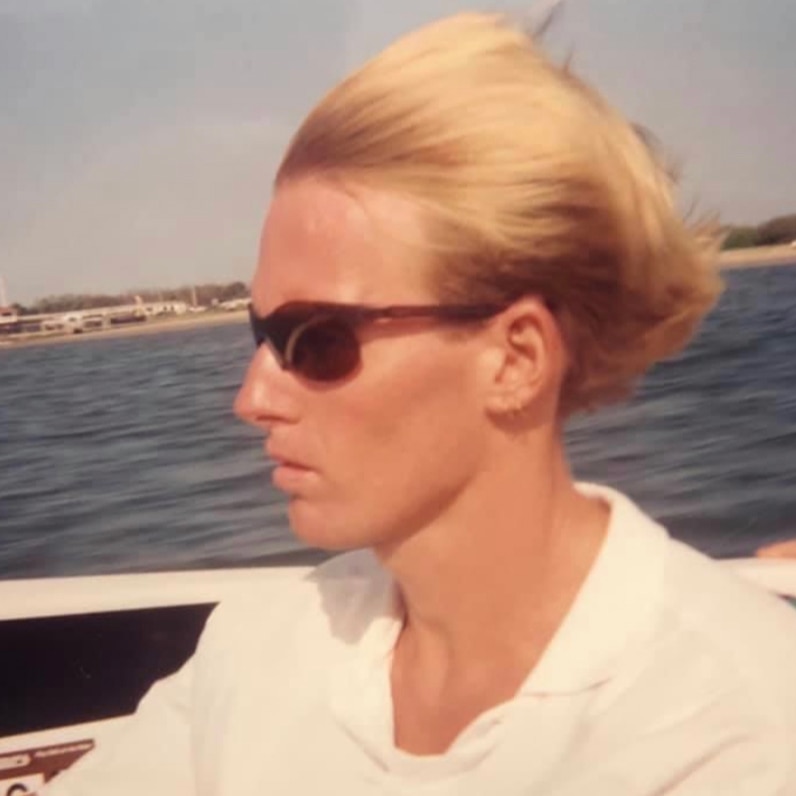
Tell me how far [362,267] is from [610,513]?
1.10ft

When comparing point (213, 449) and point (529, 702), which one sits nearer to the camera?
point (529, 702)

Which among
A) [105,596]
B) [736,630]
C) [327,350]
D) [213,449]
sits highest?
[327,350]

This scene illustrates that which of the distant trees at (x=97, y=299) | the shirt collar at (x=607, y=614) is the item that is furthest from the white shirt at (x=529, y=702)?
the distant trees at (x=97, y=299)

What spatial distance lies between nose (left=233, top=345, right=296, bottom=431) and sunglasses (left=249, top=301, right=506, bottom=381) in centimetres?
2

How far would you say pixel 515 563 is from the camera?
120 cm

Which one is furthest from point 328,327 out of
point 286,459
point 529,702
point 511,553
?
point 529,702

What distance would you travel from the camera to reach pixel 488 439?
119 cm

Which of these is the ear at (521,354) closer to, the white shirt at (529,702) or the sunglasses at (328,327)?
Result: the sunglasses at (328,327)

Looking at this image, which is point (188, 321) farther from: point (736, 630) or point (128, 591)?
point (736, 630)

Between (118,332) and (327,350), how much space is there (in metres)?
0.84

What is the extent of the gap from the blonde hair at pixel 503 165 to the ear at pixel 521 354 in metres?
0.02

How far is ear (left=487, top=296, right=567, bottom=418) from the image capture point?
115cm

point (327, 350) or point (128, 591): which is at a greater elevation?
point (327, 350)

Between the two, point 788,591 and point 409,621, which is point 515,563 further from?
point 788,591
